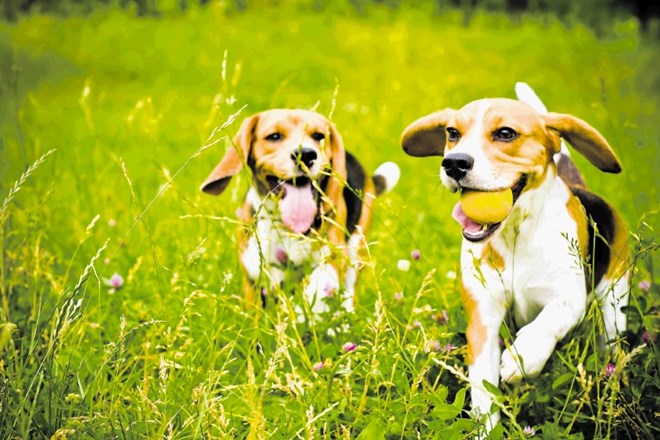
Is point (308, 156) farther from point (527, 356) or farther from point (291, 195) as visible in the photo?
point (527, 356)

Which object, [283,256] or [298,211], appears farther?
[283,256]

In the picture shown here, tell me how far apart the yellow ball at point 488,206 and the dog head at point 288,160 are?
899 mm

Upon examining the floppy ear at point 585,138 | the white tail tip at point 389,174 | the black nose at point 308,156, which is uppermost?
the floppy ear at point 585,138

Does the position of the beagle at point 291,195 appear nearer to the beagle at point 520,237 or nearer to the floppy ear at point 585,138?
the beagle at point 520,237

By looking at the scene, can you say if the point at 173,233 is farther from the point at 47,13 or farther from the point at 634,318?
the point at 47,13

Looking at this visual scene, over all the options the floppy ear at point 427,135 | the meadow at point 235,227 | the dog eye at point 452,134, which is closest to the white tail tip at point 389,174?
the meadow at point 235,227

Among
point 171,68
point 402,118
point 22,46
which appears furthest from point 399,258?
point 22,46

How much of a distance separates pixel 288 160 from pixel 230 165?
27cm

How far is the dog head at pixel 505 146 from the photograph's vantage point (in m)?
2.69

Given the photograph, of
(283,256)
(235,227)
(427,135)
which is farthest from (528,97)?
(235,227)

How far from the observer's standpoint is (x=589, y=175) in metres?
6.36

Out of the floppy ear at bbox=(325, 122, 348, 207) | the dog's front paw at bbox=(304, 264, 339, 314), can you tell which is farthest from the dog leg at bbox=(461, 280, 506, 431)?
the floppy ear at bbox=(325, 122, 348, 207)

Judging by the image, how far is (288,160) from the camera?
3.61 meters

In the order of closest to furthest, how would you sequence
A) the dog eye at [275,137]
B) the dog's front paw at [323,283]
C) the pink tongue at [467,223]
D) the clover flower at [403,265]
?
the pink tongue at [467,223] → the dog's front paw at [323,283] → the dog eye at [275,137] → the clover flower at [403,265]
